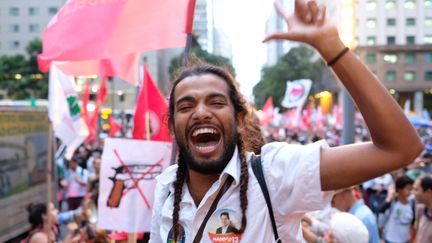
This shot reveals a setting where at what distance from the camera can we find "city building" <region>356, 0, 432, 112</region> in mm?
64938

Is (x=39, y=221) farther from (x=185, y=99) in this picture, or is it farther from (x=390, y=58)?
(x=390, y=58)

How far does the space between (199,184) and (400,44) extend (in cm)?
6824

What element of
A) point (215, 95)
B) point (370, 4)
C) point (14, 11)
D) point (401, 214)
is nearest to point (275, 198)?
point (215, 95)

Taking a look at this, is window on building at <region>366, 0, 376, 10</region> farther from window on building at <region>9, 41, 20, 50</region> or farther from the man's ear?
the man's ear

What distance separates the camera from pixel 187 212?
2037 millimetres

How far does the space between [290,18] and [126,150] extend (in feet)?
10.5

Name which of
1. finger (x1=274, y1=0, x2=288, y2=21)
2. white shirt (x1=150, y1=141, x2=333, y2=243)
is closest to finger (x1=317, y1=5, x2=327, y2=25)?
finger (x1=274, y1=0, x2=288, y2=21)

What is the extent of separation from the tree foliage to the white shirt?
47163 millimetres

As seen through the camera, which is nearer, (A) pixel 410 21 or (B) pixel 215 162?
(B) pixel 215 162

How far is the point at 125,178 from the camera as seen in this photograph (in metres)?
4.79

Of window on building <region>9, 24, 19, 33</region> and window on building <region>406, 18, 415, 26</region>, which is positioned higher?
window on building <region>406, 18, 415, 26</region>

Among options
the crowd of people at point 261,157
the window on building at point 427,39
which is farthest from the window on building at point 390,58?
the crowd of people at point 261,157

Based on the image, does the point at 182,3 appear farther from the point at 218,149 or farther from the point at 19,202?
the point at 19,202

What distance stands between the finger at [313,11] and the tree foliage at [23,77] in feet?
156
